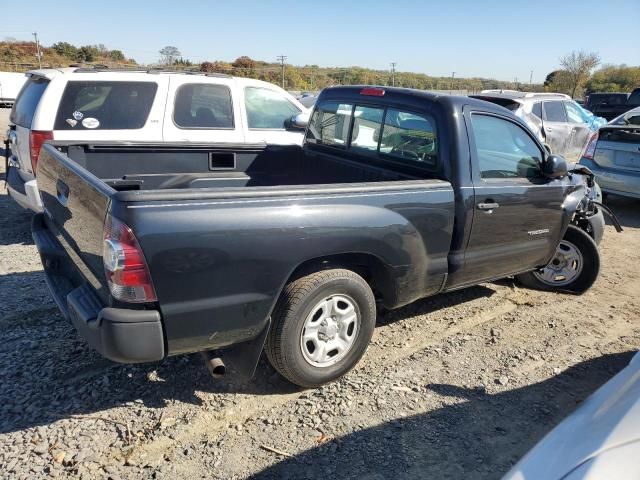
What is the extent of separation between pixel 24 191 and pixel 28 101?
1.05 metres

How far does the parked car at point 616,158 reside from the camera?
7480 millimetres

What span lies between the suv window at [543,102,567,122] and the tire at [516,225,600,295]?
6620 mm

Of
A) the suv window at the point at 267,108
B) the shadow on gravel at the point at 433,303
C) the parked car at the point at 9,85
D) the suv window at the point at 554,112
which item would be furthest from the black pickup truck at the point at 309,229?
the parked car at the point at 9,85

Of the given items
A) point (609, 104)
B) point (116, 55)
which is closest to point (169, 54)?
point (116, 55)

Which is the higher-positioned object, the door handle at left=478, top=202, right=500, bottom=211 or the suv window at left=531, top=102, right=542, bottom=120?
the suv window at left=531, top=102, right=542, bottom=120

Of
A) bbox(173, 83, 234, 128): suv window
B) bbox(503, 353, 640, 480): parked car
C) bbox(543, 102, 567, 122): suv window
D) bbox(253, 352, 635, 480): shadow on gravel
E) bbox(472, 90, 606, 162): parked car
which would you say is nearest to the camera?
bbox(503, 353, 640, 480): parked car

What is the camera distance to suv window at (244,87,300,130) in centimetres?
677

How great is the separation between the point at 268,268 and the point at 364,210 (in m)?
0.72

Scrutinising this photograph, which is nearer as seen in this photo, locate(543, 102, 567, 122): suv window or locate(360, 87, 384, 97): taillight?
locate(360, 87, 384, 97): taillight

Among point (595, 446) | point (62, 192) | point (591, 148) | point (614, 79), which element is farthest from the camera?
point (614, 79)

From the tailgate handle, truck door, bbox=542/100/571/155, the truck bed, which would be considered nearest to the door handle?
the truck bed

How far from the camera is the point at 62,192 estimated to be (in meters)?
3.09

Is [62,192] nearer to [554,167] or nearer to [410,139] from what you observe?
[410,139]

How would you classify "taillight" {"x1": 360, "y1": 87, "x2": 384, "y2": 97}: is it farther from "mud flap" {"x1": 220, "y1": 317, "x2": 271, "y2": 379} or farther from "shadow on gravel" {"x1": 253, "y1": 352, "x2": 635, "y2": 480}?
"shadow on gravel" {"x1": 253, "y1": 352, "x2": 635, "y2": 480}
